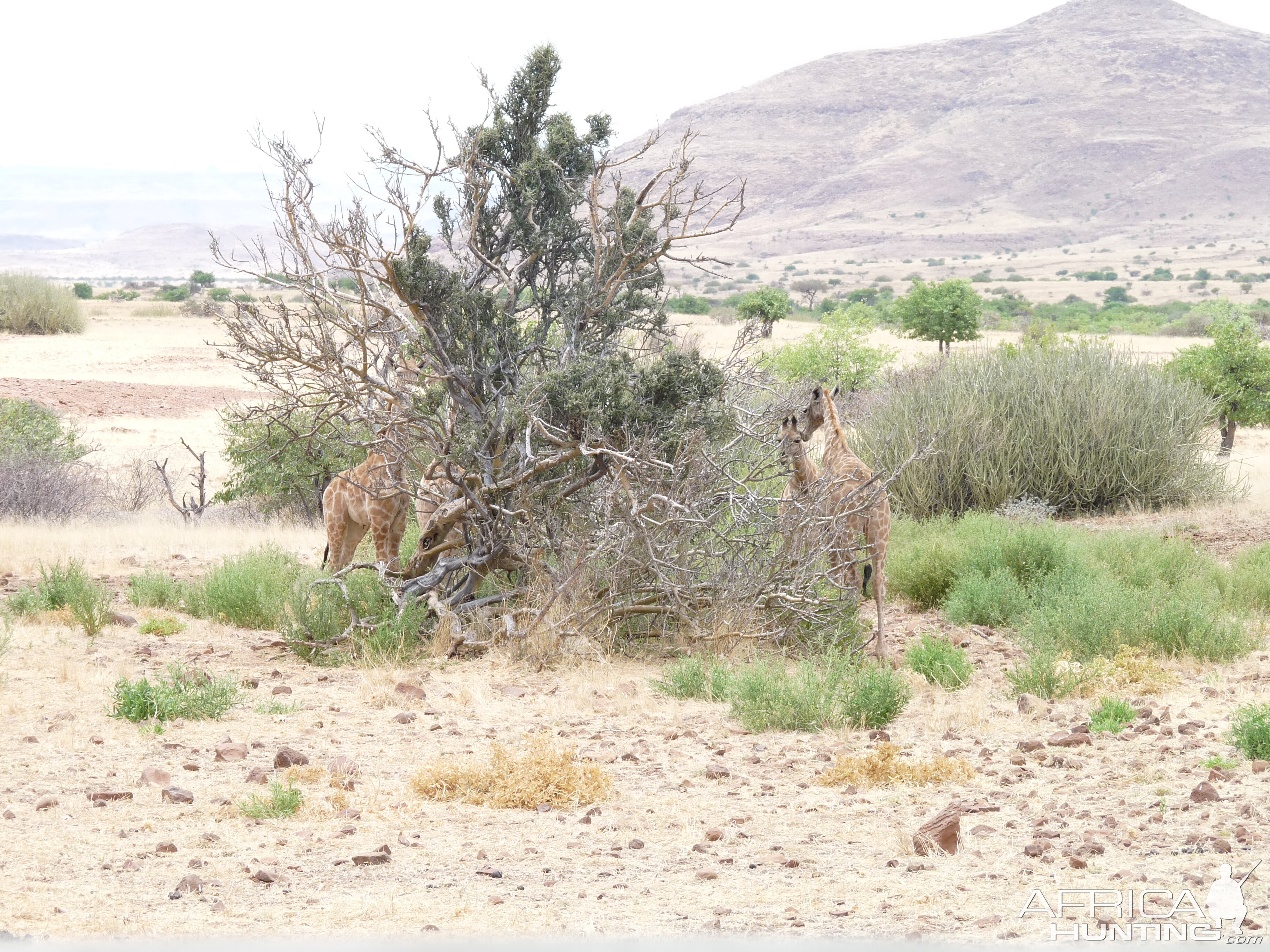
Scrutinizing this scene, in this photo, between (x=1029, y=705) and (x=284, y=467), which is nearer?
(x=1029, y=705)

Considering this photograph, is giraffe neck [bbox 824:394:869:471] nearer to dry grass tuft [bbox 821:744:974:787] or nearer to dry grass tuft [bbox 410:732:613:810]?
dry grass tuft [bbox 821:744:974:787]

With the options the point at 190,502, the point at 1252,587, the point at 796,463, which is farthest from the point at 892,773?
the point at 190,502

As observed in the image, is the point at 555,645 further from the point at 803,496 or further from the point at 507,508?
the point at 803,496

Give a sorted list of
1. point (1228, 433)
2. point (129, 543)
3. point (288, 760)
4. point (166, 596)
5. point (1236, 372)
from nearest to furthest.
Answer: point (288, 760) → point (166, 596) → point (129, 543) → point (1236, 372) → point (1228, 433)

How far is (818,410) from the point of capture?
8.69m

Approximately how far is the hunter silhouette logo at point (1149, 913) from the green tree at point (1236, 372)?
16836mm

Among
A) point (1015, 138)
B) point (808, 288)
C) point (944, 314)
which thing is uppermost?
point (1015, 138)

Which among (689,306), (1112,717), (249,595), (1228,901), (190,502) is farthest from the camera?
(689,306)

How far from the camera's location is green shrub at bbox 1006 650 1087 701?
7148 mm

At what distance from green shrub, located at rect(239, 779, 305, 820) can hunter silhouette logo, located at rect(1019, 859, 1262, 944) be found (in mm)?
3032

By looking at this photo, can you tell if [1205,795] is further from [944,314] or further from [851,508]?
[944,314]

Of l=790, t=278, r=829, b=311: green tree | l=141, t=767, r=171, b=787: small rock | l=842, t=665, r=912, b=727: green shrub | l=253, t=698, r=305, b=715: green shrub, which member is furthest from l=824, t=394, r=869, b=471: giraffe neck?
l=790, t=278, r=829, b=311: green tree

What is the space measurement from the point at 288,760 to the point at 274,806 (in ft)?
2.34

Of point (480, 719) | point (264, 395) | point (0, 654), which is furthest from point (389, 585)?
point (264, 395)
